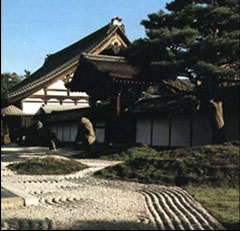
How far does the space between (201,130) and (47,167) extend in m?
8.29

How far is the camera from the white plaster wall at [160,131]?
18294 millimetres

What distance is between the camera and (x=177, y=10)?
15289 mm

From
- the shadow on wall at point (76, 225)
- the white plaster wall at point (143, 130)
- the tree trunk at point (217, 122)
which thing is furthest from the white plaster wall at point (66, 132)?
the shadow on wall at point (76, 225)

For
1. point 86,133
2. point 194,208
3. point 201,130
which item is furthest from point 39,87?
point 194,208

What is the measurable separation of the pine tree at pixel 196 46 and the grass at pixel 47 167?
5.24 m

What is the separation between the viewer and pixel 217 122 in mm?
14766

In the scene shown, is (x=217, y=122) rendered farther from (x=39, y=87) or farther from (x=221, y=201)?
(x=39, y=87)

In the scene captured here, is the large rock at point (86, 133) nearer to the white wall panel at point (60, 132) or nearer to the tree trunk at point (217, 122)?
the tree trunk at point (217, 122)

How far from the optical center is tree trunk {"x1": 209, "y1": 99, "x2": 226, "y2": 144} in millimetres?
14605

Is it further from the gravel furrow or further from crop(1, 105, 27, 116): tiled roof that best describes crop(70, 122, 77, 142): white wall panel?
the gravel furrow

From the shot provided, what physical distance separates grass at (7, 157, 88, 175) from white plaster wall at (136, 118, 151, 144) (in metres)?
7.68

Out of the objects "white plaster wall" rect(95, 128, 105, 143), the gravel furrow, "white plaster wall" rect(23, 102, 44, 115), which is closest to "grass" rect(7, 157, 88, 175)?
the gravel furrow

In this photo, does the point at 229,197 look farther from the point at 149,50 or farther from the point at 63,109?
the point at 63,109

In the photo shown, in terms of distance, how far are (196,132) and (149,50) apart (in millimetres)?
4900
